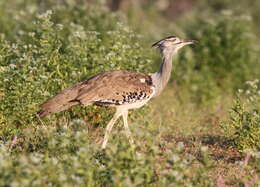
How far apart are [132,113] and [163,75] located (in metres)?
0.68

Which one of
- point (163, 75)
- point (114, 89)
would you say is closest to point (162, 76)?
point (163, 75)

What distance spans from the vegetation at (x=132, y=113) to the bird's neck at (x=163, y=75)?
1.20 ft

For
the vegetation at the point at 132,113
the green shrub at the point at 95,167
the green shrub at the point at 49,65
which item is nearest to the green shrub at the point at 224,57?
the vegetation at the point at 132,113

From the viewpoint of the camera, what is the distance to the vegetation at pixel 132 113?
3643 mm

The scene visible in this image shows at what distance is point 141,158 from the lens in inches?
143

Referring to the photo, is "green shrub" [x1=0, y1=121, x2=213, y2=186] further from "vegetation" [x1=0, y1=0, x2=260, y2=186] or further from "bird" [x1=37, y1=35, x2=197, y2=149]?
"bird" [x1=37, y1=35, x2=197, y2=149]

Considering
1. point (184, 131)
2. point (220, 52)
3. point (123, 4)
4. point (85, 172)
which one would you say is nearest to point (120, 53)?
point (184, 131)

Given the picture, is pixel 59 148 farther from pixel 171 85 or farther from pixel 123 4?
pixel 123 4

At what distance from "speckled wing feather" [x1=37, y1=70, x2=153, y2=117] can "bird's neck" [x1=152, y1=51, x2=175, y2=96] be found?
13 cm

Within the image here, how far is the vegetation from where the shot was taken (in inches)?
143

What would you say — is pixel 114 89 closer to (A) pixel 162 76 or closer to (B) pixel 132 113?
(A) pixel 162 76

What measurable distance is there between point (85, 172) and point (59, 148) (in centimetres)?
48

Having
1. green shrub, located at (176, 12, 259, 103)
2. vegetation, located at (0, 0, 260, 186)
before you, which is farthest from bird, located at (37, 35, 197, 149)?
green shrub, located at (176, 12, 259, 103)

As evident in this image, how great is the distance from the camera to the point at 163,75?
5.37 metres
